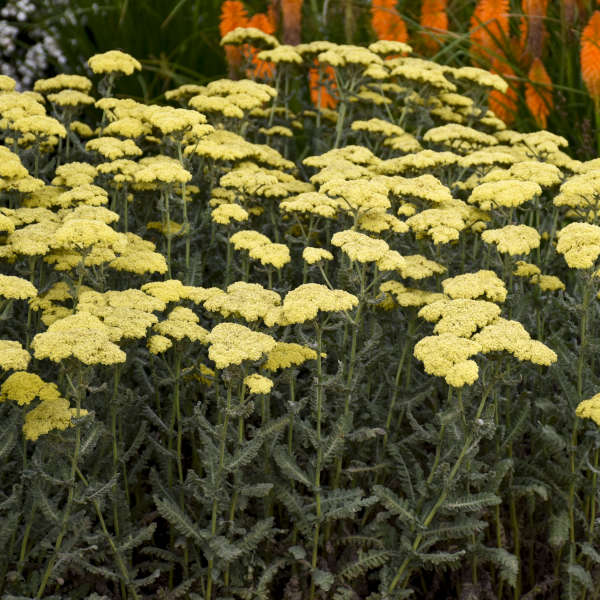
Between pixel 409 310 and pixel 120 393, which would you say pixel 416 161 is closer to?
pixel 409 310

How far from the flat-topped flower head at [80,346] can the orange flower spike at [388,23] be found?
3.97m

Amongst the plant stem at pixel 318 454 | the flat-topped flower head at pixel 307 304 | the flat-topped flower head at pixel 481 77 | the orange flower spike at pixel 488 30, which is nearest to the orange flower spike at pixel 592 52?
the flat-topped flower head at pixel 481 77

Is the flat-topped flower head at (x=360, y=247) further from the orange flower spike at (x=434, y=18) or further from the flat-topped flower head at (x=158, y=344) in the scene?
the orange flower spike at (x=434, y=18)

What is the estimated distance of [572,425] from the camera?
3.33 m

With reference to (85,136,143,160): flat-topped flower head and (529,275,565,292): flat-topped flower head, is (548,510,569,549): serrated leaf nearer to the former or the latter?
(529,275,565,292): flat-topped flower head

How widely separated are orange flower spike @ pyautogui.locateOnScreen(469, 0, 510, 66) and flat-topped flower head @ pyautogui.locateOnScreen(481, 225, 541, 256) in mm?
2668

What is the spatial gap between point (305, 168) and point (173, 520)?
3036 mm

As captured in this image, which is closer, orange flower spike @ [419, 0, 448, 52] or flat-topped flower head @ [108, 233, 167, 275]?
flat-topped flower head @ [108, 233, 167, 275]

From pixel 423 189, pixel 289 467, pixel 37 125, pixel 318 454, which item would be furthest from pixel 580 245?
pixel 37 125

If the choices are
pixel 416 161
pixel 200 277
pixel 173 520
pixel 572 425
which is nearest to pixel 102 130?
pixel 200 277

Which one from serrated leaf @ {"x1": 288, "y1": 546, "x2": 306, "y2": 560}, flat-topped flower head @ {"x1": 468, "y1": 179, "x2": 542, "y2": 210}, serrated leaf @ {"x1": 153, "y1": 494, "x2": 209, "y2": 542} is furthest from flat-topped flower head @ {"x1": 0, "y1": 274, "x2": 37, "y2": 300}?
flat-topped flower head @ {"x1": 468, "y1": 179, "x2": 542, "y2": 210}

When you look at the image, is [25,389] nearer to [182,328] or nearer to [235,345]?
[182,328]

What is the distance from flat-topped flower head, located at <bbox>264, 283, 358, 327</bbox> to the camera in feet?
9.54

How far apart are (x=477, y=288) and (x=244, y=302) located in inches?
35.8
